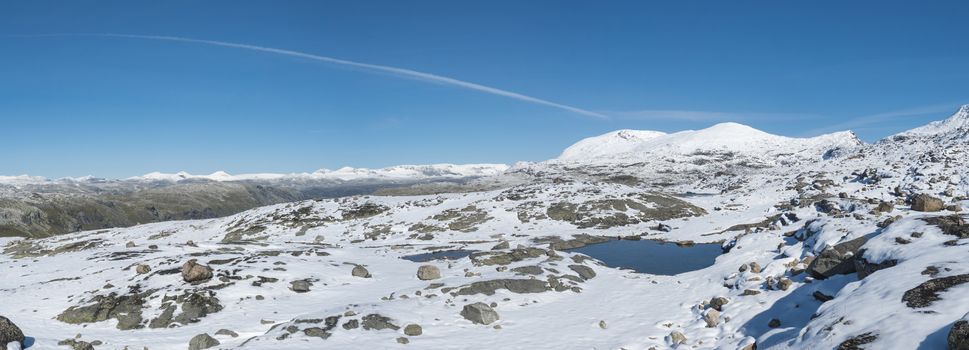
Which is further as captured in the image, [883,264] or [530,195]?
[530,195]

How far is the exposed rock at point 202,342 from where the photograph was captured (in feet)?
73.9

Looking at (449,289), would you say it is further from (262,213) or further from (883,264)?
(262,213)

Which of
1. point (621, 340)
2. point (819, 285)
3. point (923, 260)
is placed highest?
point (923, 260)

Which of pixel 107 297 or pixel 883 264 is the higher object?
pixel 883 264

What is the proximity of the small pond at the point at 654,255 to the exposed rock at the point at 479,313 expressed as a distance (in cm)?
1877

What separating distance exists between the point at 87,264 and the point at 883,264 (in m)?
54.1

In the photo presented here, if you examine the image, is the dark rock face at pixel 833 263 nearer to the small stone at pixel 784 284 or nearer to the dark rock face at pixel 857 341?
the small stone at pixel 784 284

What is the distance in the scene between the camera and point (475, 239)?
65875 mm

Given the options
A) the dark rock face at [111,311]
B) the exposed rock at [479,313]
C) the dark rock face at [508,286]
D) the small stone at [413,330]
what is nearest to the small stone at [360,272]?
the dark rock face at [508,286]

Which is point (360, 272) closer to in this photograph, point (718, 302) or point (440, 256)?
point (440, 256)

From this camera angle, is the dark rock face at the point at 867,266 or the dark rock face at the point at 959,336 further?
the dark rock face at the point at 867,266

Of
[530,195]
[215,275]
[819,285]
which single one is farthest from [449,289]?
[530,195]

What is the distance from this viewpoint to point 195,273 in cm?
3198

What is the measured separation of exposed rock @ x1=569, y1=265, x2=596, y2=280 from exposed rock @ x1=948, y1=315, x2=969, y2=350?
77.9 ft
